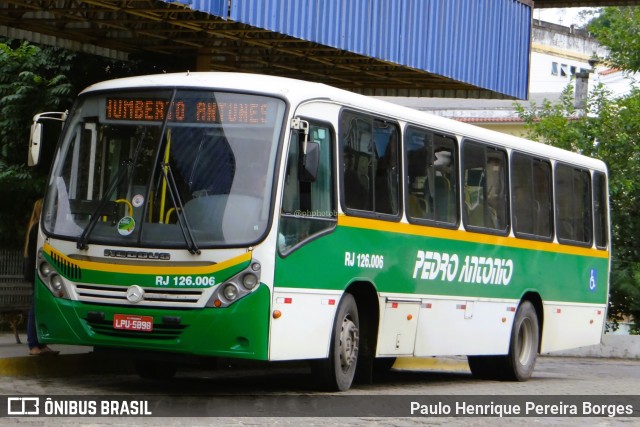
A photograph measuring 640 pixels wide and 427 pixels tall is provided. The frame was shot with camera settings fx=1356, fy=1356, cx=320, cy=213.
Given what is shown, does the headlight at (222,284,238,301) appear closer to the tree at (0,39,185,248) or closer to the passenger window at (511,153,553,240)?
the passenger window at (511,153,553,240)

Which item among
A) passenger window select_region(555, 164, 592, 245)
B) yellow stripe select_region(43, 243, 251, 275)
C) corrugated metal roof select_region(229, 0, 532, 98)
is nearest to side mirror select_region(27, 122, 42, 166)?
yellow stripe select_region(43, 243, 251, 275)

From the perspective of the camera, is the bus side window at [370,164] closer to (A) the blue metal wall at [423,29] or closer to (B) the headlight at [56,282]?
(B) the headlight at [56,282]

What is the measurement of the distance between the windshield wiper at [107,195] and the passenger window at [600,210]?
31.1 ft

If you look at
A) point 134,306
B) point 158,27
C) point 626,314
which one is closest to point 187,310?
point 134,306

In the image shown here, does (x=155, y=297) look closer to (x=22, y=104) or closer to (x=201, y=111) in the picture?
(x=201, y=111)

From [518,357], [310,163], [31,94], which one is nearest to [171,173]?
[310,163]

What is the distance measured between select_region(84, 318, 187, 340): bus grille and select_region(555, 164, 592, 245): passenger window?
26.7ft

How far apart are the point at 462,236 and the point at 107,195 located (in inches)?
200

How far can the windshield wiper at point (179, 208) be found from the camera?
11555 millimetres

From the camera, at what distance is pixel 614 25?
3144 cm

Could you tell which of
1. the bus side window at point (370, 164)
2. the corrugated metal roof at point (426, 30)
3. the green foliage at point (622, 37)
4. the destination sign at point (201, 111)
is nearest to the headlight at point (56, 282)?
the destination sign at point (201, 111)

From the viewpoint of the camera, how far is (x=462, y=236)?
15.7 meters

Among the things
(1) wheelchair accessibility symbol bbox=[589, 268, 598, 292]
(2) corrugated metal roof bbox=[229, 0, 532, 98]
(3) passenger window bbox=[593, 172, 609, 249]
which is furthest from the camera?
(3) passenger window bbox=[593, 172, 609, 249]

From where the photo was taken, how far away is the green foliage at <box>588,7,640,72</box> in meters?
31.0
